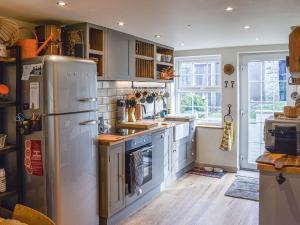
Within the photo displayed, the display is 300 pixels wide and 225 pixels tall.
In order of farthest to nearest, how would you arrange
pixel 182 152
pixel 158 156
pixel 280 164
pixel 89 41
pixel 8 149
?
pixel 182 152, pixel 158 156, pixel 89 41, pixel 8 149, pixel 280 164

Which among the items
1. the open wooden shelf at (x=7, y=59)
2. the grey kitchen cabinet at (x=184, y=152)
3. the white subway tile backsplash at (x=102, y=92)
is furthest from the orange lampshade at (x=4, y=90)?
the grey kitchen cabinet at (x=184, y=152)

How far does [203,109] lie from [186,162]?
3.61 ft

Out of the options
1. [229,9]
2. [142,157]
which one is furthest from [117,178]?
[229,9]

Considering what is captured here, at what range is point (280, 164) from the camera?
7.89 ft

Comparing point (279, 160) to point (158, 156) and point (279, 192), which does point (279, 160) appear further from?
point (158, 156)

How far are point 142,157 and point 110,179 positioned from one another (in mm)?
615

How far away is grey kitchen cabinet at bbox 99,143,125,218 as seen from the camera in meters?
3.11

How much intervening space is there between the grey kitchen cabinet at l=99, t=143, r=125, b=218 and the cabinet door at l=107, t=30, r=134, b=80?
927 millimetres

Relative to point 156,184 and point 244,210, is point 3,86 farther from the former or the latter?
point 244,210

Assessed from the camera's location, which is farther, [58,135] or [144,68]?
[144,68]

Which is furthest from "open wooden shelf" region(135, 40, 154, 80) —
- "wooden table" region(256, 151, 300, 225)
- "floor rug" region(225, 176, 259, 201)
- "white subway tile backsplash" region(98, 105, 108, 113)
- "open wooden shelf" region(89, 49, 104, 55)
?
"wooden table" region(256, 151, 300, 225)

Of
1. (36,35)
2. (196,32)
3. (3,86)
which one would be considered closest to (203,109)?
(196,32)

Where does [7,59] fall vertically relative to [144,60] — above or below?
below

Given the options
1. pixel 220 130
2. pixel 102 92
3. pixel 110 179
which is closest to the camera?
pixel 110 179
